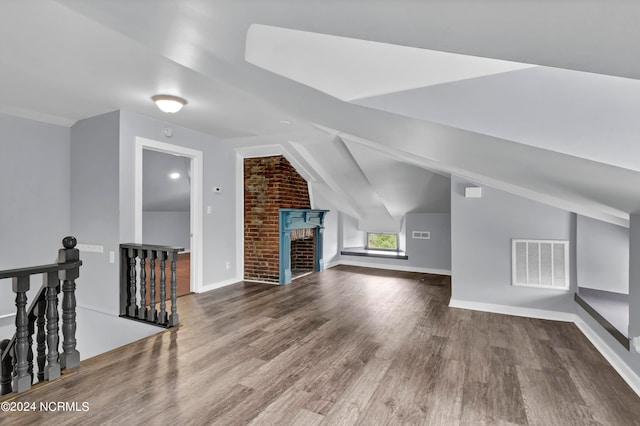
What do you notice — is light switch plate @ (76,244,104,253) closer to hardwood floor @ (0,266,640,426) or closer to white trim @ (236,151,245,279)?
hardwood floor @ (0,266,640,426)

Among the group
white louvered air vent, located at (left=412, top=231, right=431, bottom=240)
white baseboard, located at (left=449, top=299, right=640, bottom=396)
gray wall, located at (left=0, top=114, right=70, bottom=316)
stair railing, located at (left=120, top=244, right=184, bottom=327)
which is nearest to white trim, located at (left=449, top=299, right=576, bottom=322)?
white baseboard, located at (left=449, top=299, right=640, bottom=396)

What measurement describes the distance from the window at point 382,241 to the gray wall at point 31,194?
549 centimetres

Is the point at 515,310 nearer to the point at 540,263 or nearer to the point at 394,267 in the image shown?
the point at 540,263

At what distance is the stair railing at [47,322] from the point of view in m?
2.09

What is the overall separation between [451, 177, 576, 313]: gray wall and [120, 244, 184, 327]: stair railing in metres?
3.25

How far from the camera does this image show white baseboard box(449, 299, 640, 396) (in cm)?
222

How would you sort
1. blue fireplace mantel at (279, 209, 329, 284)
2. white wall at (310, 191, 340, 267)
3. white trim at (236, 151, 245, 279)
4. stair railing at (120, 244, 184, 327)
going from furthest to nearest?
white wall at (310, 191, 340, 267), white trim at (236, 151, 245, 279), blue fireplace mantel at (279, 209, 329, 284), stair railing at (120, 244, 184, 327)

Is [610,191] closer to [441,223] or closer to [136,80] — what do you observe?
[136,80]

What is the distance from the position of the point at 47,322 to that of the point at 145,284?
113 centimetres

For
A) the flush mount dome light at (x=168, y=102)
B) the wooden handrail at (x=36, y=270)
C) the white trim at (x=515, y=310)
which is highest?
the flush mount dome light at (x=168, y=102)

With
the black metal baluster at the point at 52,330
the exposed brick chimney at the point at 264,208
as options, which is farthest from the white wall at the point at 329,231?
the black metal baluster at the point at 52,330

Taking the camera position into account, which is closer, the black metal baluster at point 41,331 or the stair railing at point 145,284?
the black metal baluster at point 41,331

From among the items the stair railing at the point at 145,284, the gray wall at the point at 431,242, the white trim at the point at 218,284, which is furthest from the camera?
the gray wall at the point at 431,242

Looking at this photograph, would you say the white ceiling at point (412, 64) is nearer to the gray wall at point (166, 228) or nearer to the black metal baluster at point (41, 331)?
the black metal baluster at point (41, 331)
